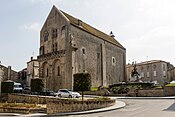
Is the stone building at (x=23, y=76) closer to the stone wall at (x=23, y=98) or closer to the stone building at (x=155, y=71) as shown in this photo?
the stone building at (x=155, y=71)

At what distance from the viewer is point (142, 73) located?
76.9 meters

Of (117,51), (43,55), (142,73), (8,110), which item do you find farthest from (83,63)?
(142,73)

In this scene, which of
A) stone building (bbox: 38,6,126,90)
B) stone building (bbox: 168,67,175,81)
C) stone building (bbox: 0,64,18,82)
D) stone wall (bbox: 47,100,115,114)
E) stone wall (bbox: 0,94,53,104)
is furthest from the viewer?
stone building (bbox: 168,67,175,81)

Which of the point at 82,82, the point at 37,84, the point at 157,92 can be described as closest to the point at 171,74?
the point at 157,92

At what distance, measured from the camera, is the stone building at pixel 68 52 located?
45656 millimetres

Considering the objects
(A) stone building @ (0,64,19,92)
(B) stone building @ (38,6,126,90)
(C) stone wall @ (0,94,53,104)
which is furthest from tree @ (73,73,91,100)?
(A) stone building @ (0,64,19,92)

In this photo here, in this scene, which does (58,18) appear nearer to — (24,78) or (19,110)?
(24,78)

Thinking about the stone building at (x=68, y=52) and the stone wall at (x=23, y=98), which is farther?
the stone building at (x=68, y=52)

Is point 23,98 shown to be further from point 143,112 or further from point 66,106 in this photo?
point 143,112

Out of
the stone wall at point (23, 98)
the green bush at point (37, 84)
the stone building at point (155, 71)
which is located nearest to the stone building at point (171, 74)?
the stone building at point (155, 71)

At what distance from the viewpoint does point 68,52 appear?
45.7 metres

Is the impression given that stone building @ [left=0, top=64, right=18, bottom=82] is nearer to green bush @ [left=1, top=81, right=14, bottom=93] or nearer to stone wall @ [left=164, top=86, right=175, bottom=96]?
green bush @ [left=1, top=81, right=14, bottom=93]

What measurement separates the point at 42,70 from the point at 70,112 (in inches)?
1279

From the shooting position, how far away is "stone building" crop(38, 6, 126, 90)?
4566 cm
